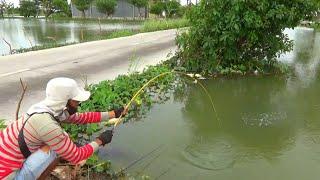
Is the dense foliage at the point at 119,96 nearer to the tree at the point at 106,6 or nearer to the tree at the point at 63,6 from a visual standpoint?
the tree at the point at 106,6

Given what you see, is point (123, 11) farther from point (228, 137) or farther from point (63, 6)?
point (228, 137)

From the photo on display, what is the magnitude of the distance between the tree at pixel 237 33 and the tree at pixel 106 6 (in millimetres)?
42590

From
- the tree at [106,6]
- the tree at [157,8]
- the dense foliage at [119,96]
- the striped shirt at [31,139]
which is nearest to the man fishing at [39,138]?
the striped shirt at [31,139]

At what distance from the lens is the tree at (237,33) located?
33.7 ft

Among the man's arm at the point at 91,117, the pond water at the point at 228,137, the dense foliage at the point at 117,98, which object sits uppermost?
the man's arm at the point at 91,117

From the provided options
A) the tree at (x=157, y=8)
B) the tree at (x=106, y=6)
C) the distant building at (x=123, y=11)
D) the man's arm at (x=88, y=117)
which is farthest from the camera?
the distant building at (x=123, y=11)

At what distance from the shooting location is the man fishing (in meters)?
3.38

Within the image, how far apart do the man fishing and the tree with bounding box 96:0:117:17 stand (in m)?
50.3

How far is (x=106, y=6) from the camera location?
5269cm

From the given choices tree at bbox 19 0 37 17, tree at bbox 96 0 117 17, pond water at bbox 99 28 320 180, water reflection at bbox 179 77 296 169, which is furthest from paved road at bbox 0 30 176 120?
tree at bbox 19 0 37 17

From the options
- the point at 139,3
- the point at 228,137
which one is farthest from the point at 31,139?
the point at 139,3

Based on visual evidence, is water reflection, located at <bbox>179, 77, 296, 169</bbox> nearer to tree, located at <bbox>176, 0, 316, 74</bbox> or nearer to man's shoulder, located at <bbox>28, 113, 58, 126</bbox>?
tree, located at <bbox>176, 0, 316, 74</bbox>

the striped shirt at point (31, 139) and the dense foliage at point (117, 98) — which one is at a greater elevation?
the striped shirt at point (31, 139)

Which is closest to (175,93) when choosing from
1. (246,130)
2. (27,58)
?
(246,130)
